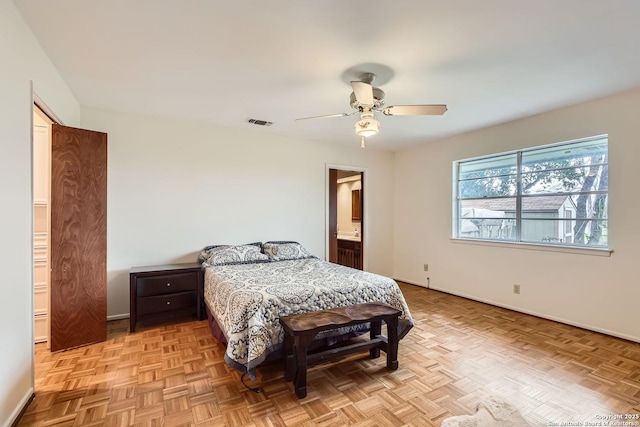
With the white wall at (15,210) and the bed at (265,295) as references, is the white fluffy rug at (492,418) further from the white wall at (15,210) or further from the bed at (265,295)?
the white wall at (15,210)

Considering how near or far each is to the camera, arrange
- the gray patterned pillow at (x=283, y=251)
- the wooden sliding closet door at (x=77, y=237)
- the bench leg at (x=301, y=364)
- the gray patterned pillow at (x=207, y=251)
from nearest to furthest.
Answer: the bench leg at (x=301, y=364) → the wooden sliding closet door at (x=77, y=237) → the gray patterned pillow at (x=207, y=251) → the gray patterned pillow at (x=283, y=251)

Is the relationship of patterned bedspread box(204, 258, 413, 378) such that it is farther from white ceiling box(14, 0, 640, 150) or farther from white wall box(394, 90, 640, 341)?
white wall box(394, 90, 640, 341)

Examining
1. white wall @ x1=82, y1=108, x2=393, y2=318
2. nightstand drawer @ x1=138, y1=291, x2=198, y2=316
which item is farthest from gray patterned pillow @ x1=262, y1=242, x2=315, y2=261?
nightstand drawer @ x1=138, y1=291, x2=198, y2=316

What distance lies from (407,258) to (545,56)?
3.85 metres

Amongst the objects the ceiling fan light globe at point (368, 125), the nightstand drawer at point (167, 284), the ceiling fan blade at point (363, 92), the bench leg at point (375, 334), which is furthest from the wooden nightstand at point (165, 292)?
the ceiling fan blade at point (363, 92)

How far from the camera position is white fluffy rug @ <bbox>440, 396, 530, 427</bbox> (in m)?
1.77

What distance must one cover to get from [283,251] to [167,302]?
4.95 feet

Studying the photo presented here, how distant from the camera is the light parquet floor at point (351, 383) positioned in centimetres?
192

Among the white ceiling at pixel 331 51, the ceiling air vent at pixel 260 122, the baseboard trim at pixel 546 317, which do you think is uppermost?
the white ceiling at pixel 331 51

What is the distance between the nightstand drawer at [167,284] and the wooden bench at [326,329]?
5.75 feet

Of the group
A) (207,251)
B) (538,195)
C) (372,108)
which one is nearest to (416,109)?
(372,108)

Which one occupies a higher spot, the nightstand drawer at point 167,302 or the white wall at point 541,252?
the white wall at point 541,252

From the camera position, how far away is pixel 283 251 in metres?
4.21

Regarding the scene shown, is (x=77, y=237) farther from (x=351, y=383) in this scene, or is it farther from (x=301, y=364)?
(x=351, y=383)
